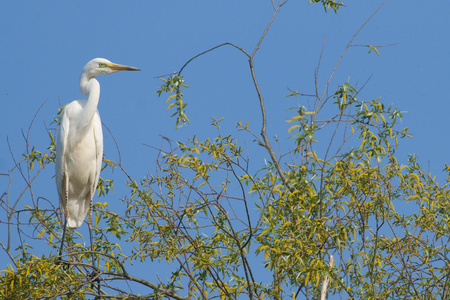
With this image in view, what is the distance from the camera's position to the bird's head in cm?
473

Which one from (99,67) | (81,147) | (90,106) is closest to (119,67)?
(99,67)

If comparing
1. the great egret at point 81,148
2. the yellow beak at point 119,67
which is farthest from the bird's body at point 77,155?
the yellow beak at point 119,67

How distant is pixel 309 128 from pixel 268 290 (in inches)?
31.3

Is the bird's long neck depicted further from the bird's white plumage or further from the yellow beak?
the yellow beak

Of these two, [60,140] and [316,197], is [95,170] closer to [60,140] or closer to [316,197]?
[60,140]

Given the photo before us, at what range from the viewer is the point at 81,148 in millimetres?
4652

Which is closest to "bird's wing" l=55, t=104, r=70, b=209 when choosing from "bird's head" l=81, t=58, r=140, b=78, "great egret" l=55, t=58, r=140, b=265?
"great egret" l=55, t=58, r=140, b=265

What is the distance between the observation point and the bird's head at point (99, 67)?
4.73m

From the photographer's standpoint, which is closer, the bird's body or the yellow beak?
the bird's body

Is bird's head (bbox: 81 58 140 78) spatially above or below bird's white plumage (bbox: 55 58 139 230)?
above

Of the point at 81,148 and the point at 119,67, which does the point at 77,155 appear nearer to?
the point at 81,148

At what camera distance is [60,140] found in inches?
180

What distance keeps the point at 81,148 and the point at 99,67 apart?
2.13ft

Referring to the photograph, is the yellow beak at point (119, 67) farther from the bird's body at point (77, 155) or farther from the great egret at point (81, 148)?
the bird's body at point (77, 155)
